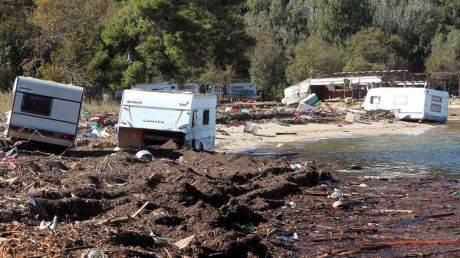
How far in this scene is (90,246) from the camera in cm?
904

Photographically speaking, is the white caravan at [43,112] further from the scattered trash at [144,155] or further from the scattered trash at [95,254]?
the scattered trash at [95,254]

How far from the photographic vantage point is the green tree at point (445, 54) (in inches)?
3263

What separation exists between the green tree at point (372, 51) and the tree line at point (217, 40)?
0.48 feet

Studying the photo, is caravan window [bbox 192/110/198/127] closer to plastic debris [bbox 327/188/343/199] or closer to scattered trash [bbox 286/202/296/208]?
plastic debris [bbox 327/188/343/199]

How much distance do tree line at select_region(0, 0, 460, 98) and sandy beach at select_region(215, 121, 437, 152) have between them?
9283 millimetres

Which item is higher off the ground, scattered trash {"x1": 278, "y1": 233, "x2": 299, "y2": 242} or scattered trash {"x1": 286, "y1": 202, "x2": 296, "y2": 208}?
scattered trash {"x1": 286, "y1": 202, "x2": 296, "y2": 208}

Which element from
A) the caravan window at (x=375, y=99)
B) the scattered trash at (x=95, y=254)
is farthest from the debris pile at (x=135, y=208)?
the caravan window at (x=375, y=99)

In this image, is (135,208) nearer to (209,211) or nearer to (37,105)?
(209,211)

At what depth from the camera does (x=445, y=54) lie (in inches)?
3265

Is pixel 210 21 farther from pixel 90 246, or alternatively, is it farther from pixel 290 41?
pixel 90 246

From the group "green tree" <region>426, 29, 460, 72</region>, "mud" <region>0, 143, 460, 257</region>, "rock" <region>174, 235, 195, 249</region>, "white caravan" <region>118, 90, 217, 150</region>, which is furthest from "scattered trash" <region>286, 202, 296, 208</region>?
"green tree" <region>426, 29, 460, 72</region>

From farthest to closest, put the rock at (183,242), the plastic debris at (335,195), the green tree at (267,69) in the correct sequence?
1. the green tree at (267,69)
2. the plastic debris at (335,195)
3. the rock at (183,242)

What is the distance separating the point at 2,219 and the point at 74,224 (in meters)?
1.09

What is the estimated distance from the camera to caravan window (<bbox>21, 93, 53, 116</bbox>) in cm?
2217
